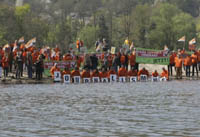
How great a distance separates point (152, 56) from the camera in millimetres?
56719

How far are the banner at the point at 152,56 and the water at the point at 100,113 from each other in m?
18.1

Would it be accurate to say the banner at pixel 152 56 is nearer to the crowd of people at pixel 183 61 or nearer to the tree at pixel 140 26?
the crowd of people at pixel 183 61

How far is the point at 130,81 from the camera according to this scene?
1876 inches

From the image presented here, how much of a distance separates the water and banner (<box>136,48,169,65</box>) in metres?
18.1

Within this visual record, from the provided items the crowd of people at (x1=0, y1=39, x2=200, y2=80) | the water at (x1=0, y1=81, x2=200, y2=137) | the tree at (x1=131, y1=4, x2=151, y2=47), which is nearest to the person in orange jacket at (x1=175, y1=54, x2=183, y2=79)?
the crowd of people at (x1=0, y1=39, x2=200, y2=80)

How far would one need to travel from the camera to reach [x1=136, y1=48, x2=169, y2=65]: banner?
54.4m

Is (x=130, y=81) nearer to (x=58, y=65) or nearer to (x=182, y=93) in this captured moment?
(x=58, y=65)

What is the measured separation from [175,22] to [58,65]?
9284cm

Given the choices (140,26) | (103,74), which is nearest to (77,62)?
(103,74)

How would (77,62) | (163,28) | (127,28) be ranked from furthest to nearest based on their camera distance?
1. (163,28)
2. (127,28)
3. (77,62)

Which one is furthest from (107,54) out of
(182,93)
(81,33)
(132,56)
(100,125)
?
(81,33)

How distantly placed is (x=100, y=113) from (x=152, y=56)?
1292 inches

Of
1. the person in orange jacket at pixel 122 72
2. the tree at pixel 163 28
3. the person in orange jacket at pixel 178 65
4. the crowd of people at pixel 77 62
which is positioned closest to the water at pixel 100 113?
the crowd of people at pixel 77 62

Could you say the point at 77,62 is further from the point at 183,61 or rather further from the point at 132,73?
the point at 183,61
